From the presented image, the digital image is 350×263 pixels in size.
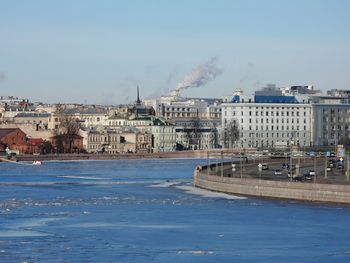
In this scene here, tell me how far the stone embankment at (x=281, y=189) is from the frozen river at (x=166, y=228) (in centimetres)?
92

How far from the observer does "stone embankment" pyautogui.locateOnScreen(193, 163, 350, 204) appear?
42938mm

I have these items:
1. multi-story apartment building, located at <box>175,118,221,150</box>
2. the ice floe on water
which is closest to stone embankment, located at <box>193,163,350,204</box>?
the ice floe on water

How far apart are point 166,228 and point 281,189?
12.9 meters

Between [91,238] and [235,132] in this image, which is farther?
[235,132]

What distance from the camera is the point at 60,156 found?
110 meters

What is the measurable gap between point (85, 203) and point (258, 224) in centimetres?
1039

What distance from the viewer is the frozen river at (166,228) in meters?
28.7

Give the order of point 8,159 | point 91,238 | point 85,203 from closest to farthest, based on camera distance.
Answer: point 91,238, point 85,203, point 8,159

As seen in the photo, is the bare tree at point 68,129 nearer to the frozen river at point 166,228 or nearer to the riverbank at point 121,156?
the riverbank at point 121,156

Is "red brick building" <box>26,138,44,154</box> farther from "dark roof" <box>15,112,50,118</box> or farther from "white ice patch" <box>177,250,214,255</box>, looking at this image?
"white ice patch" <box>177,250,214,255</box>

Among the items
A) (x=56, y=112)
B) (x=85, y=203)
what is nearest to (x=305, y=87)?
(x=56, y=112)

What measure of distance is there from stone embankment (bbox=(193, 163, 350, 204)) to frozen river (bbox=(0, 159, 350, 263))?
0.92 meters

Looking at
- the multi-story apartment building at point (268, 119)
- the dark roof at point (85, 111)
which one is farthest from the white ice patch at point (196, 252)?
the dark roof at point (85, 111)

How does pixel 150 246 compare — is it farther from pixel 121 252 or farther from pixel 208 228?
pixel 208 228
